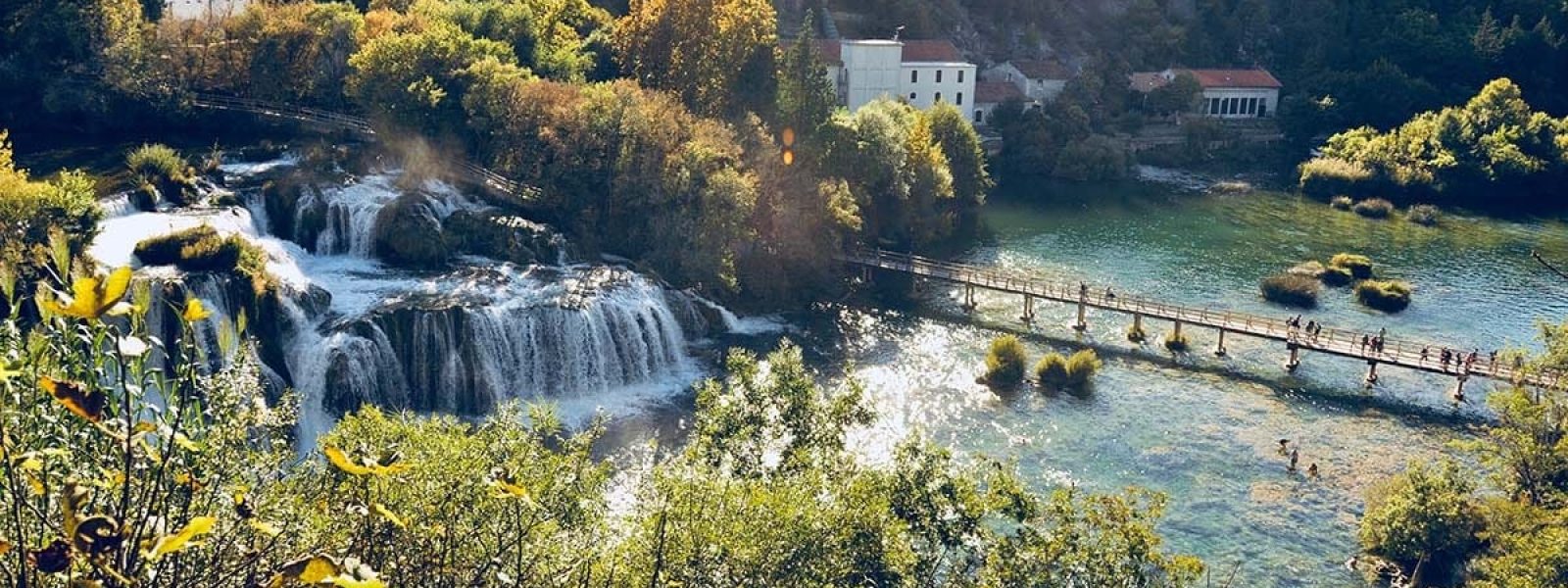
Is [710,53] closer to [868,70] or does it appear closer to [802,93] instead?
[802,93]

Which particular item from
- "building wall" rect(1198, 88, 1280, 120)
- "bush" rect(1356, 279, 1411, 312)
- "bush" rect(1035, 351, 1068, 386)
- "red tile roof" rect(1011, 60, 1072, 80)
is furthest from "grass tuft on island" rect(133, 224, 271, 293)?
"building wall" rect(1198, 88, 1280, 120)

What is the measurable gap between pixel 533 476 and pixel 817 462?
8.16 meters

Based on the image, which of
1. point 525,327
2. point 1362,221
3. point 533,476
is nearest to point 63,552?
point 533,476

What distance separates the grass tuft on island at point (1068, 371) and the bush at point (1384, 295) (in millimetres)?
21232

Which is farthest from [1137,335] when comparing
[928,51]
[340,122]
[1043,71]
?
[1043,71]

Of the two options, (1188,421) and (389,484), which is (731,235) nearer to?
(1188,421)

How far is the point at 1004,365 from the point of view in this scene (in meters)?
51.6

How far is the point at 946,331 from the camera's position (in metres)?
58.8

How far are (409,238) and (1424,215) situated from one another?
71376mm

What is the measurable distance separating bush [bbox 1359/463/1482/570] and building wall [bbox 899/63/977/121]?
215ft

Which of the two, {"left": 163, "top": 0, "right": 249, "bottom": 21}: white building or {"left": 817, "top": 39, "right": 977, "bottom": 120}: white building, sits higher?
{"left": 163, "top": 0, "right": 249, "bottom": 21}: white building

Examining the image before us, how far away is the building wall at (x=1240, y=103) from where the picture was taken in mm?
117312

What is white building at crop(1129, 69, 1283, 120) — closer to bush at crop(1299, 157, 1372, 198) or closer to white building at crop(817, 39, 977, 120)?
bush at crop(1299, 157, 1372, 198)

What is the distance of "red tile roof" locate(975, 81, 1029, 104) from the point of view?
356ft
